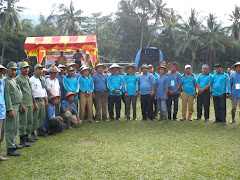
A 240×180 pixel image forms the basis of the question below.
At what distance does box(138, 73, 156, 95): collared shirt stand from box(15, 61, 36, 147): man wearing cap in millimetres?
3757

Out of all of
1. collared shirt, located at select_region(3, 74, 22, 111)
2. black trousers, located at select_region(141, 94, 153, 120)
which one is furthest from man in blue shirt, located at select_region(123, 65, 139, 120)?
collared shirt, located at select_region(3, 74, 22, 111)

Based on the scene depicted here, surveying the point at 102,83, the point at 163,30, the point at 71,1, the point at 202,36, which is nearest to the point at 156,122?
the point at 102,83

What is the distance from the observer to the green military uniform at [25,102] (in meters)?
5.43

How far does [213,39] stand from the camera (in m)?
37.9

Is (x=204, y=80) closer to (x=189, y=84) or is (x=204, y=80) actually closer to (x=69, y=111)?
(x=189, y=84)

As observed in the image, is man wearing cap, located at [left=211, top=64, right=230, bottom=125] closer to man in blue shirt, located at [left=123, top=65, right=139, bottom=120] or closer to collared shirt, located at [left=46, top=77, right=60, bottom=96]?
man in blue shirt, located at [left=123, top=65, right=139, bottom=120]

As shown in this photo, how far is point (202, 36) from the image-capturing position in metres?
39.2

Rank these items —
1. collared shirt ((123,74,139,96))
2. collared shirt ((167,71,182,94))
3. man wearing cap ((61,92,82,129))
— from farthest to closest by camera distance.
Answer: collared shirt ((123,74,139,96)) < collared shirt ((167,71,182,94)) < man wearing cap ((61,92,82,129))

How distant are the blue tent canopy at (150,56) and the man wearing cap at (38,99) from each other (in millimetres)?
9362

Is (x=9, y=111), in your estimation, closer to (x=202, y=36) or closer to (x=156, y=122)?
(x=156, y=122)

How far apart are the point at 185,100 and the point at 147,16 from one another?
32.6 meters

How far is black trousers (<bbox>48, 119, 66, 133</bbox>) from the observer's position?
21.4 ft

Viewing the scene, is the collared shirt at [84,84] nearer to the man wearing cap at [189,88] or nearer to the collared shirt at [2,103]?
the man wearing cap at [189,88]

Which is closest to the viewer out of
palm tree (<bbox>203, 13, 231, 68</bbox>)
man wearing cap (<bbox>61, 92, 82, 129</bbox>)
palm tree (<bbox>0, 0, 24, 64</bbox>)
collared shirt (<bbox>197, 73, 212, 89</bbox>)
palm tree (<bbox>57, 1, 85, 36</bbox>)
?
man wearing cap (<bbox>61, 92, 82, 129</bbox>)
